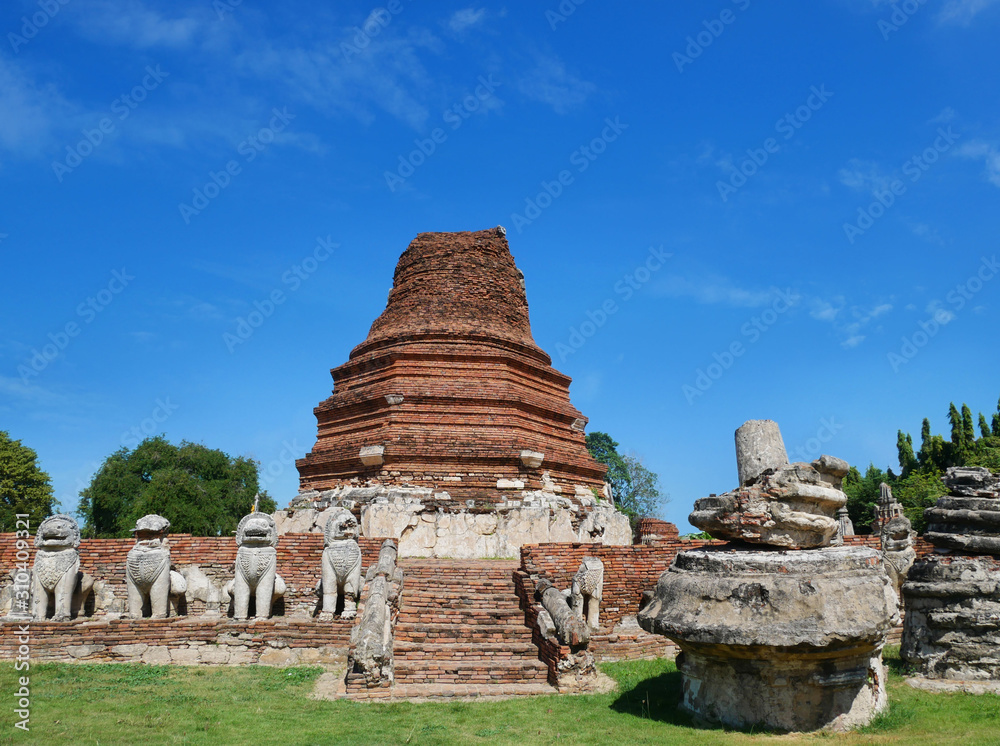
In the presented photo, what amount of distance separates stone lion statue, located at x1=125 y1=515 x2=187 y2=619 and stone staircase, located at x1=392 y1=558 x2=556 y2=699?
328cm

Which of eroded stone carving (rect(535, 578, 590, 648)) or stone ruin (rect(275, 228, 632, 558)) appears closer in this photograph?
eroded stone carving (rect(535, 578, 590, 648))

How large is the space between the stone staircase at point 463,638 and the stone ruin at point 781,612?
3064mm

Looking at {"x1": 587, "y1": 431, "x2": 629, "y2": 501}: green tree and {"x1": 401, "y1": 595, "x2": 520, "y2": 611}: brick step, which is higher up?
{"x1": 587, "y1": 431, "x2": 629, "y2": 501}: green tree

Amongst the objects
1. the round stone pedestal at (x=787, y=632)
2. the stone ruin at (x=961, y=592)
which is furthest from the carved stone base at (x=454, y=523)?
the round stone pedestal at (x=787, y=632)

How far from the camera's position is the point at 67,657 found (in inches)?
360

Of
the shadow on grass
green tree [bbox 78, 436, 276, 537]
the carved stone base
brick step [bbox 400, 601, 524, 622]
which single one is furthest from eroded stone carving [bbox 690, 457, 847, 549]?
green tree [bbox 78, 436, 276, 537]

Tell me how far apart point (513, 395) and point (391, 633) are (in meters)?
8.35

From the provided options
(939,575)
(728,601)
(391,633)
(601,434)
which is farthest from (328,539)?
(601,434)

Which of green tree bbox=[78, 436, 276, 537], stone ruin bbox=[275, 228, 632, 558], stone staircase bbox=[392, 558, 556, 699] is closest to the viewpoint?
stone staircase bbox=[392, 558, 556, 699]

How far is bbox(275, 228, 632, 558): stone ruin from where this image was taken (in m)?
14.5

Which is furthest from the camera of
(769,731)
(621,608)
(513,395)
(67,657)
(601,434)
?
(601,434)

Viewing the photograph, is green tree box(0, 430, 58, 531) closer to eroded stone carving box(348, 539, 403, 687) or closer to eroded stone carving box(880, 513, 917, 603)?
eroded stone carving box(348, 539, 403, 687)

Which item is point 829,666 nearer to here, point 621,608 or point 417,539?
point 621,608

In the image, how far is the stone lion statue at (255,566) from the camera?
9867mm
